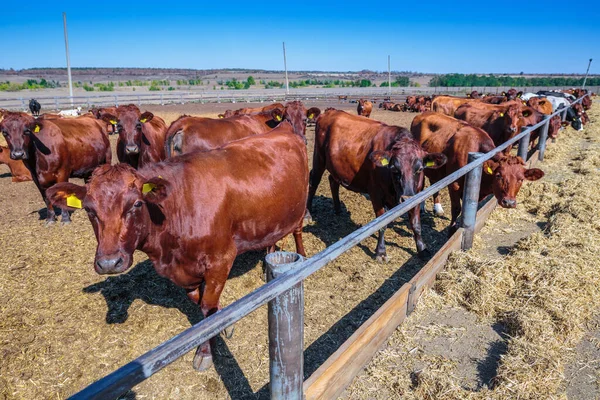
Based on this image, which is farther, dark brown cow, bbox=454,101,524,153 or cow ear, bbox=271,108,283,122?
dark brown cow, bbox=454,101,524,153

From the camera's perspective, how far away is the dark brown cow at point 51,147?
665 cm

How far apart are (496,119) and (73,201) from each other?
935 centimetres

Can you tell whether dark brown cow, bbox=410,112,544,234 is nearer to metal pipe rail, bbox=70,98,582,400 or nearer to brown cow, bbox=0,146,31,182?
metal pipe rail, bbox=70,98,582,400

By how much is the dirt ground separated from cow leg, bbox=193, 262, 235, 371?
87mm

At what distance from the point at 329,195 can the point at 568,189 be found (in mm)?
4351

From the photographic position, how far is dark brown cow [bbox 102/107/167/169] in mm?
7316

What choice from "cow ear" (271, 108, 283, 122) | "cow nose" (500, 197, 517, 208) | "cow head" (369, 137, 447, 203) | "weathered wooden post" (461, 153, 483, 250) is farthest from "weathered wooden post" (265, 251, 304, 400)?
"cow ear" (271, 108, 283, 122)

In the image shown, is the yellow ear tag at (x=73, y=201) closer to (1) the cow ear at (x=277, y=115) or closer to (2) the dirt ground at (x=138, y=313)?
(2) the dirt ground at (x=138, y=313)

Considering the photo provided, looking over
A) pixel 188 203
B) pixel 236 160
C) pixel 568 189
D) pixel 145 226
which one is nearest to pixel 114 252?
pixel 145 226

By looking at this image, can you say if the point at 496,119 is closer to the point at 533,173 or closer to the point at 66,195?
the point at 533,173

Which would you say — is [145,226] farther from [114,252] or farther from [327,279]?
[327,279]

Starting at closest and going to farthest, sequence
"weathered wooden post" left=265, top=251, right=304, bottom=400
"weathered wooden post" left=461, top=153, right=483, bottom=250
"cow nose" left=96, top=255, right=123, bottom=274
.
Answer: "weathered wooden post" left=265, top=251, right=304, bottom=400 < "cow nose" left=96, top=255, right=123, bottom=274 < "weathered wooden post" left=461, top=153, right=483, bottom=250

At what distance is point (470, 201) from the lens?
4.49m

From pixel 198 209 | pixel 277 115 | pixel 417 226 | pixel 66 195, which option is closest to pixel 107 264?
pixel 66 195
